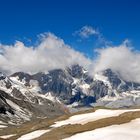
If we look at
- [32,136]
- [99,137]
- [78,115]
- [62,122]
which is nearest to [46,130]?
[32,136]

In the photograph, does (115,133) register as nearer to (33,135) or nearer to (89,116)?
(33,135)

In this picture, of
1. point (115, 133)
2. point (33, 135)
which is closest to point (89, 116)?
point (33, 135)

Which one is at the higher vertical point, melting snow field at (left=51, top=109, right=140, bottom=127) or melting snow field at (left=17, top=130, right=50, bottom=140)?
melting snow field at (left=51, top=109, right=140, bottom=127)

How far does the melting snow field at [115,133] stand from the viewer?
61.7 meters

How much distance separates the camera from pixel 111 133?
64.8m

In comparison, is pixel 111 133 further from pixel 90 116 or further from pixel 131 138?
pixel 90 116

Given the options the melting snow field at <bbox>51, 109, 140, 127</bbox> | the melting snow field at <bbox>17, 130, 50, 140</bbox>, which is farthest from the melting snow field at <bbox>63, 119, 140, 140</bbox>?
the melting snow field at <bbox>51, 109, 140, 127</bbox>

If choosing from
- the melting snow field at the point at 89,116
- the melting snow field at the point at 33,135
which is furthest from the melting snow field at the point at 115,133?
the melting snow field at the point at 89,116

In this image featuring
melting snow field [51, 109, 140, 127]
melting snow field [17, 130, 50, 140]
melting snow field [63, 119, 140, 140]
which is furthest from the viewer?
melting snow field [51, 109, 140, 127]

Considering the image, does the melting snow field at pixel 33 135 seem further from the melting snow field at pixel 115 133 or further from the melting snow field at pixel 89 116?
the melting snow field at pixel 115 133

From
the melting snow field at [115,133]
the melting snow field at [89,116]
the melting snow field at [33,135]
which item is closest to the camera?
the melting snow field at [115,133]

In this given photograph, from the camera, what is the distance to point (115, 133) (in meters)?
64.6

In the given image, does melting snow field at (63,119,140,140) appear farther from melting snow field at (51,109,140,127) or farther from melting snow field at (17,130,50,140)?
melting snow field at (51,109,140,127)

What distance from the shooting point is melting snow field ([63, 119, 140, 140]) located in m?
61.7
